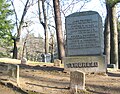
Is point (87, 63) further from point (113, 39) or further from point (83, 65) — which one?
point (113, 39)

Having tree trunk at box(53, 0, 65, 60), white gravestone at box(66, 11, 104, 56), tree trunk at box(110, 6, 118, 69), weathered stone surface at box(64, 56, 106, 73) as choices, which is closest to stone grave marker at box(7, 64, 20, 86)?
weathered stone surface at box(64, 56, 106, 73)

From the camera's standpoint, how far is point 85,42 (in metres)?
13.9

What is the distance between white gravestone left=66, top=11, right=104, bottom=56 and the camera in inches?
539

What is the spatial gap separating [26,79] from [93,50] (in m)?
3.27

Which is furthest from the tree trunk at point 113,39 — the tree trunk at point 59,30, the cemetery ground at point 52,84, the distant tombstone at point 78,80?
the distant tombstone at point 78,80

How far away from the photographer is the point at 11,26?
39.4 metres

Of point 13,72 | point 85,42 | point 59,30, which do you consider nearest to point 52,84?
point 13,72

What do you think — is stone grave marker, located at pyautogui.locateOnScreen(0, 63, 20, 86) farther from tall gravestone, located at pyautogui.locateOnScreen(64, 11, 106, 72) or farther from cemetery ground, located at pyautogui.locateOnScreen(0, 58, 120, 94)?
tall gravestone, located at pyautogui.locateOnScreen(64, 11, 106, 72)

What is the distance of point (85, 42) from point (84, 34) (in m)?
0.34

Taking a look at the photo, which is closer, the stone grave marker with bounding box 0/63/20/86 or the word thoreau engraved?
the stone grave marker with bounding box 0/63/20/86

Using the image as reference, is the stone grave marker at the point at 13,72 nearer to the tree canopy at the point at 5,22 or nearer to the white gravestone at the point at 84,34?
the white gravestone at the point at 84,34

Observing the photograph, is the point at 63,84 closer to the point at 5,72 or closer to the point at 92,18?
the point at 5,72

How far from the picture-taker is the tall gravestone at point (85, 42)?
13531mm

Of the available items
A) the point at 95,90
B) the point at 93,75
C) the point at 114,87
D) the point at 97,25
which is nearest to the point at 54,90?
the point at 95,90
